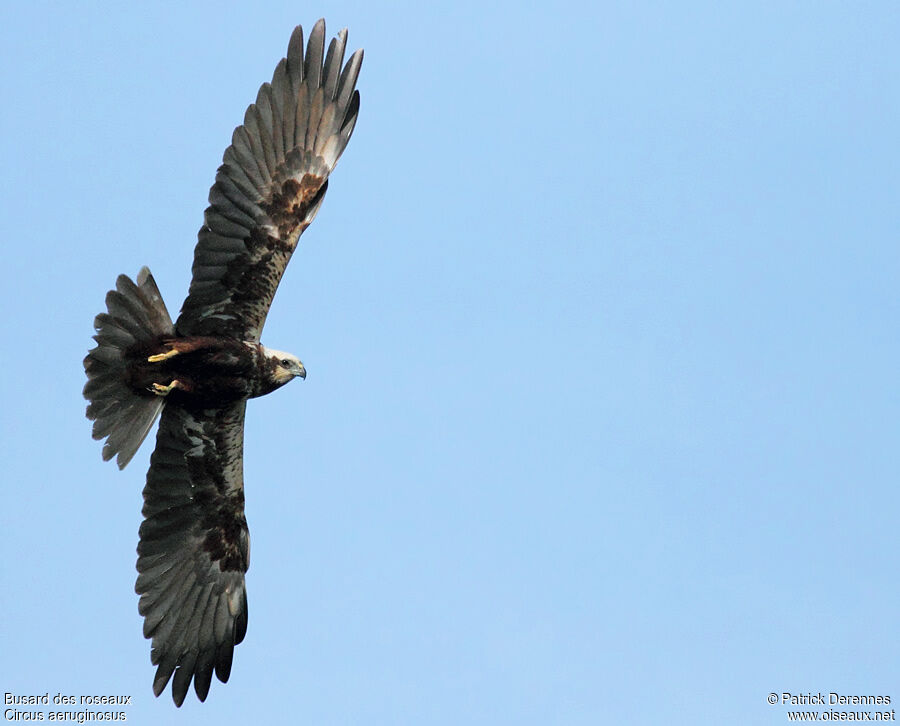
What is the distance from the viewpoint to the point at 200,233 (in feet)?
38.2

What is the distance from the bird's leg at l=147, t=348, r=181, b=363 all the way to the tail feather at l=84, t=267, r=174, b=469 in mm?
178

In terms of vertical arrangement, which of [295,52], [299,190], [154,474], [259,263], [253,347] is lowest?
[154,474]

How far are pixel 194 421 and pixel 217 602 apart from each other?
1872mm

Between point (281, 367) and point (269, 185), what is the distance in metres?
1.75

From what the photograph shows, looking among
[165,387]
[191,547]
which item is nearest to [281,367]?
[165,387]

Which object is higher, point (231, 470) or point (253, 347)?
point (253, 347)

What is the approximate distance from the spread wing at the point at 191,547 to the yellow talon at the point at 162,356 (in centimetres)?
69

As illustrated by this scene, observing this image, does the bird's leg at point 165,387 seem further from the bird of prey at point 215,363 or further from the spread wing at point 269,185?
the spread wing at point 269,185

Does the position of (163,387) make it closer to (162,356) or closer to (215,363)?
(162,356)

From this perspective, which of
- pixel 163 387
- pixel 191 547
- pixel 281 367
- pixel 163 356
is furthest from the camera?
pixel 191 547

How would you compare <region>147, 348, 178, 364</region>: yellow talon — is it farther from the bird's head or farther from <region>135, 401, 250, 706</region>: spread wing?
the bird's head

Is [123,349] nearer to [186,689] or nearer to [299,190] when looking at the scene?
[299,190]

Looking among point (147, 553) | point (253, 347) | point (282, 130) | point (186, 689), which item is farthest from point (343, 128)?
point (186, 689)

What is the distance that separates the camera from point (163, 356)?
→ 11305 mm
